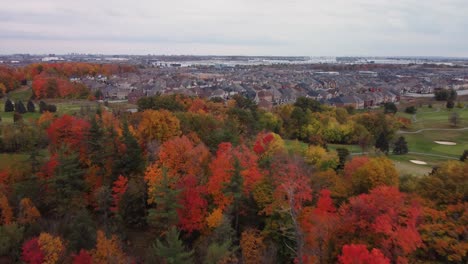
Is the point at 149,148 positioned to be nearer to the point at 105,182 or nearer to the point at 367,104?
the point at 105,182

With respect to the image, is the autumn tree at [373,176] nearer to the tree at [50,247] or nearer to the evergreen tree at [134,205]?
the evergreen tree at [134,205]

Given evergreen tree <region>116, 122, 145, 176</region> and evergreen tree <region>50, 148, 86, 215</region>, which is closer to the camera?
evergreen tree <region>50, 148, 86, 215</region>

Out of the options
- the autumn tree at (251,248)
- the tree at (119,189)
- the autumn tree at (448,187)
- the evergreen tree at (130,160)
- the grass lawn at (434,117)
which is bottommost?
the autumn tree at (251,248)

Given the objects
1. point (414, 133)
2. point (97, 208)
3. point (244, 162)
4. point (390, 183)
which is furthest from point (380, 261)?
point (414, 133)

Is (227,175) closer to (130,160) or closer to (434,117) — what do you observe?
(130,160)

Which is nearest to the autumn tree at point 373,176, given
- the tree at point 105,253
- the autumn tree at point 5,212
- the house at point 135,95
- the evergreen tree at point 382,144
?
the tree at point 105,253

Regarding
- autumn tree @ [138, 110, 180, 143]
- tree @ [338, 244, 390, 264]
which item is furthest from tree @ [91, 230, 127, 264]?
autumn tree @ [138, 110, 180, 143]

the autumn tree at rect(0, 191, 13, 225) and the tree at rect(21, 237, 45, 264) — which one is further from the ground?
the autumn tree at rect(0, 191, 13, 225)

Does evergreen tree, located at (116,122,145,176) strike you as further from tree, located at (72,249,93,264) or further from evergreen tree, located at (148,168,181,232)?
tree, located at (72,249,93,264)
